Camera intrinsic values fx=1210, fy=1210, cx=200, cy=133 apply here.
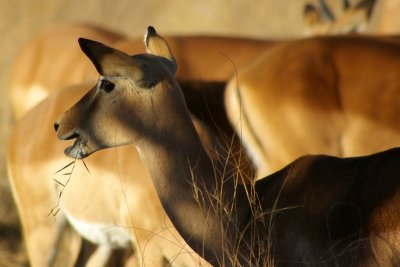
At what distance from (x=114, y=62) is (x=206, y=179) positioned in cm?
53

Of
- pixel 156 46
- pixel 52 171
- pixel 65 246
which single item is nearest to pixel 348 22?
pixel 65 246

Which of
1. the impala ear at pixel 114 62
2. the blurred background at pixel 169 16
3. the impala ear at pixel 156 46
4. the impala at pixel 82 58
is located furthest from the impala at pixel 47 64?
the blurred background at pixel 169 16

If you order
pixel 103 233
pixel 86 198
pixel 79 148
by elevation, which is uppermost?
pixel 79 148

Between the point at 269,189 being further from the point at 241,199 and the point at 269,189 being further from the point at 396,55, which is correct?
the point at 396,55

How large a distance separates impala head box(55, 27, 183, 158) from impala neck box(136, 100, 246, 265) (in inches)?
2.2

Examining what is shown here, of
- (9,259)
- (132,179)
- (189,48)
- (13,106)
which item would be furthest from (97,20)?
(132,179)

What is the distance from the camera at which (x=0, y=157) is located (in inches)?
447

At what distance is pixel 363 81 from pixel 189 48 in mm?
2411

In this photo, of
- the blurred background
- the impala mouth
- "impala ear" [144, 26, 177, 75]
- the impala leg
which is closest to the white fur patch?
the impala leg

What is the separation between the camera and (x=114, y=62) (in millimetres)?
4164

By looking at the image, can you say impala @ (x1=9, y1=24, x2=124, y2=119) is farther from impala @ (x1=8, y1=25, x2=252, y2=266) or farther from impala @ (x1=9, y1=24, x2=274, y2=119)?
impala @ (x1=8, y1=25, x2=252, y2=266)

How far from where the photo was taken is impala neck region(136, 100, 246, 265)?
421cm

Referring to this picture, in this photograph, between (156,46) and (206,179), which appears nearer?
(206,179)

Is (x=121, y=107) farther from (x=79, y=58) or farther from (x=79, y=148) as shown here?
(x=79, y=58)
